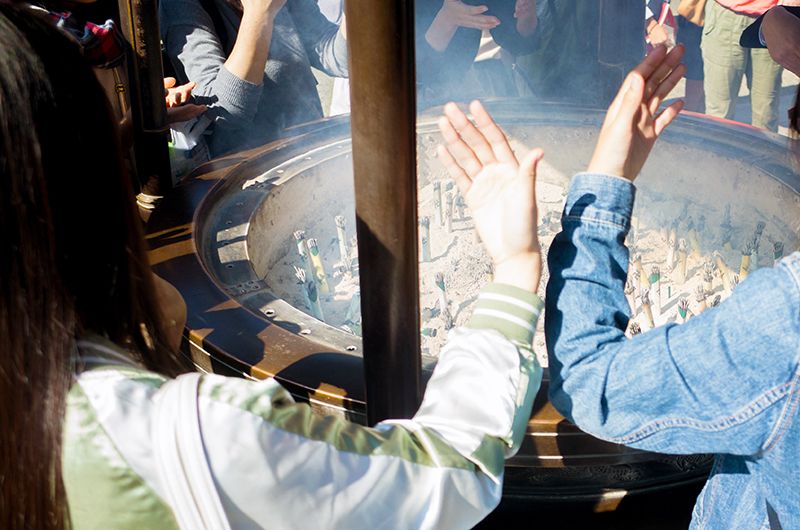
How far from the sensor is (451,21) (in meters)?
4.39

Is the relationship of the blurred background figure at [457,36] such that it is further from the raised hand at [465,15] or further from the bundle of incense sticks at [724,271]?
the bundle of incense sticks at [724,271]

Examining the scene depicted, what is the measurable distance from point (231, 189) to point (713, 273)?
5.76 feet

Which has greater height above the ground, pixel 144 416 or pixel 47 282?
pixel 47 282

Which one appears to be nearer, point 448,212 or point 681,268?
point 681,268

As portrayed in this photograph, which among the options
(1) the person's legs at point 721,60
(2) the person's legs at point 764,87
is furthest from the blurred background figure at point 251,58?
(2) the person's legs at point 764,87

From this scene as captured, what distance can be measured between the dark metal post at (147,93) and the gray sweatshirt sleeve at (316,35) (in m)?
1.18

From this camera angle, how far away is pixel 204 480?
813mm

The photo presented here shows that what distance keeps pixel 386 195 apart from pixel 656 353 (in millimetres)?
412

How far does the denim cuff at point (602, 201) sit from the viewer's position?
1075 millimetres

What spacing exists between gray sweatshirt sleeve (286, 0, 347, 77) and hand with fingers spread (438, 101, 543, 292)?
8.57 feet

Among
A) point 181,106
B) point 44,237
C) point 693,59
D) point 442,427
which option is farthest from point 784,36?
point 693,59

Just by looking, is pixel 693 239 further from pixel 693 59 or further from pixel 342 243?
pixel 693 59

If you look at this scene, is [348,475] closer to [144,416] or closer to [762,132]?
[144,416]

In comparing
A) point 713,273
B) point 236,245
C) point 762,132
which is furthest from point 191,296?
point 762,132
